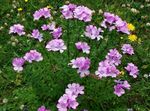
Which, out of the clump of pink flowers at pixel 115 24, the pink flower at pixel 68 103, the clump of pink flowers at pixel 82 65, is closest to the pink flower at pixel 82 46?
the clump of pink flowers at pixel 82 65

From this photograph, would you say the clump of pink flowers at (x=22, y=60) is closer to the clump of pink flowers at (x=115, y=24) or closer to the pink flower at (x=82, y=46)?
the pink flower at (x=82, y=46)

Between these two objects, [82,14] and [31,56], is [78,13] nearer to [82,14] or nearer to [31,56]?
[82,14]

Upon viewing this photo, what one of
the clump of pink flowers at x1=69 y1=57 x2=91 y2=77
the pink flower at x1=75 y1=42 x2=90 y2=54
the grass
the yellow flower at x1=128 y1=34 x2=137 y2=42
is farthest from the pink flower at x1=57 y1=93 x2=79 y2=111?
the yellow flower at x1=128 y1=34 x2=137 y2=42

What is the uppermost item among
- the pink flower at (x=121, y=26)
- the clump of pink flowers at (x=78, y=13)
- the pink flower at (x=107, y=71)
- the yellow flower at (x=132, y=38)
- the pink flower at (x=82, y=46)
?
the clump of pink flowers at (x=78, y=13)

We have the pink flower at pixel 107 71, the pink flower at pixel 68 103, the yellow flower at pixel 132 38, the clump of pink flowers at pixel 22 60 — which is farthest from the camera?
the yellow flower at pixel 132 38

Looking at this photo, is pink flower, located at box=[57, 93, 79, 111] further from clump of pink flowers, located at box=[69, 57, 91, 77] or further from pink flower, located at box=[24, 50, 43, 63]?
pink flower, located at box=[24, 50, 43, 63]

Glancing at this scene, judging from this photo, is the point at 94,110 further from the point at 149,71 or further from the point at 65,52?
the point at 149,71

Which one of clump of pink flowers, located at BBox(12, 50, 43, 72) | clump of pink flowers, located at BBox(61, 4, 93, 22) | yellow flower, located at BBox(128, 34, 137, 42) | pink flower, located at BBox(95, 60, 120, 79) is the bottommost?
yellow flower, located at BBox(128, 34, 137, 42)

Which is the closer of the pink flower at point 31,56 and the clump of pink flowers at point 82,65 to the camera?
the clump of pink flowers at point 82,65

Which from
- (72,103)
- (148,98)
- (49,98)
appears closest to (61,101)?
(72,103)
